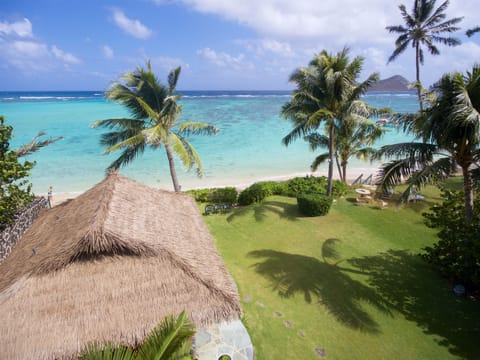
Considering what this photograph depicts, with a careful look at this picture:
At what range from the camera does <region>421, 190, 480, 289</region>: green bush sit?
7.21 m

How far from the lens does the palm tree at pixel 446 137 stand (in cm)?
579

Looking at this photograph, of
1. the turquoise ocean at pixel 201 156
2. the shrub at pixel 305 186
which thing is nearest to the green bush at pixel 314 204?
the shrub at pixel 305 186

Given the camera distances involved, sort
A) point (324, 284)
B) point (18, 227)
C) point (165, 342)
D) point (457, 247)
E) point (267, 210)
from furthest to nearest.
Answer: point (267, 210) < point (18, 227) < point (324, 284) < point (457, 247) < point (165, 342)

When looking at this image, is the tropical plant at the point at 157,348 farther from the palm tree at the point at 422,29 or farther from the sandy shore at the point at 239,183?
the palm tree at the point at 422,29

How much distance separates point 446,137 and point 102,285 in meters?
8.46

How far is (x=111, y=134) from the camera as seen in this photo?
1159cm

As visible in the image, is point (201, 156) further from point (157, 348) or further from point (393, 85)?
point (393, 85)

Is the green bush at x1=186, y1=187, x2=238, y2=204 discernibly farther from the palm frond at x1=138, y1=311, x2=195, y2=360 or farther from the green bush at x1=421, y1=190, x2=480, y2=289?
the palm frond at x1=138, y1=311, x2=195, y2=360

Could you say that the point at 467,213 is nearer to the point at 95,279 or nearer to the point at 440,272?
the point at 440,272

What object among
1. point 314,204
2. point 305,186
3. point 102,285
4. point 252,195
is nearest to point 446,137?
point 314,204

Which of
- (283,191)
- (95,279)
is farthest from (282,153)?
(95,279)

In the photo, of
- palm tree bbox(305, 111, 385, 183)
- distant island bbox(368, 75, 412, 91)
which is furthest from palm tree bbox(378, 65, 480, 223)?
distant island bbox(368, 75, 412, 91)

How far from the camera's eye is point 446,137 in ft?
20.8

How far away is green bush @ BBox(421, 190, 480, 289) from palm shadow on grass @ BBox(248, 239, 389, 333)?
2.55 metres
